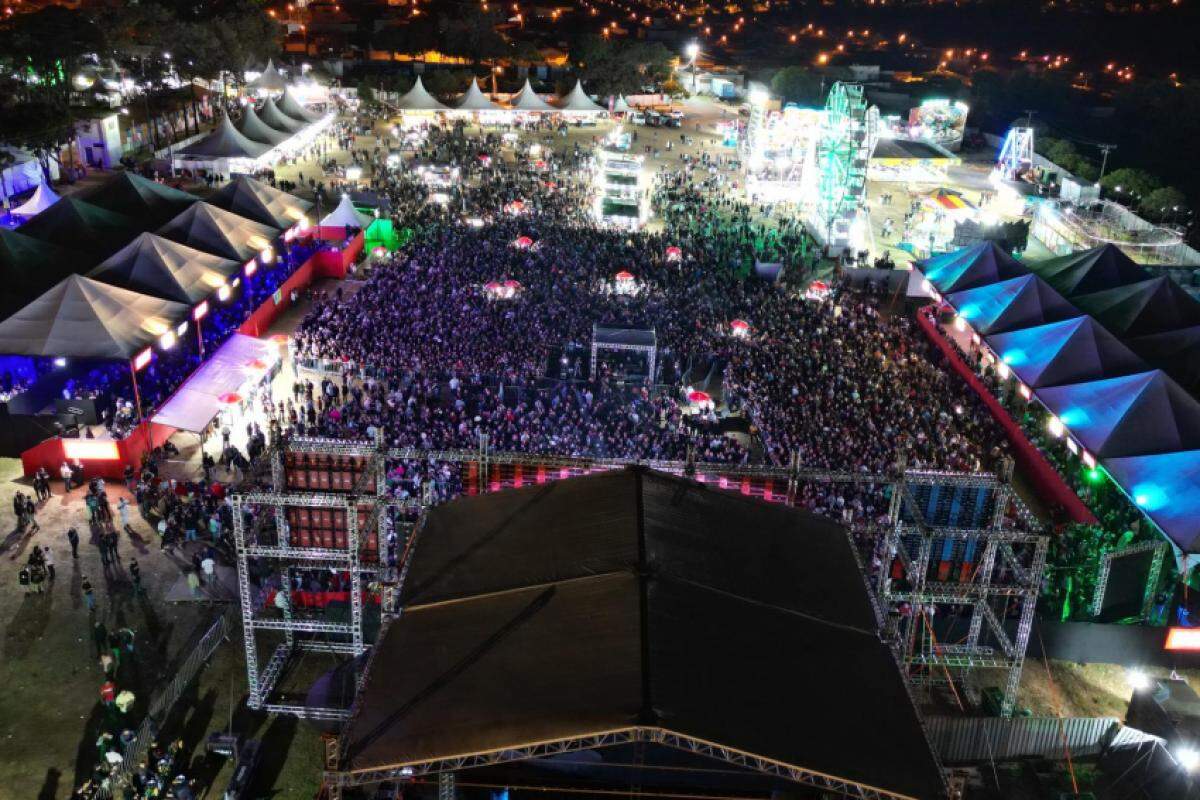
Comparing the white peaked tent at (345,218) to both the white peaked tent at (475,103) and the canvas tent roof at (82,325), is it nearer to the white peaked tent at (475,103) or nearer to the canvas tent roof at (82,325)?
the canvas tent roof at (82,325)

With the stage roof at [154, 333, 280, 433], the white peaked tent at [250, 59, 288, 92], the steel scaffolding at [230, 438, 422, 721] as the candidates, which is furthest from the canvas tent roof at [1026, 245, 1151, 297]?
the white peaked tent at [250, 59, 288, 92]

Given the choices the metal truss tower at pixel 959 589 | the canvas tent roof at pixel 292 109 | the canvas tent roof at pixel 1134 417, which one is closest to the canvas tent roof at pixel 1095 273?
the canvas tent roof at pixel 1134 417

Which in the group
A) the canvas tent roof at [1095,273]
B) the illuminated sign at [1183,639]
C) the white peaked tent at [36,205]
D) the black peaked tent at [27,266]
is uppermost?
the canvas tent roof at [1095,273]

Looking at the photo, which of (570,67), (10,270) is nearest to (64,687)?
(10,270)

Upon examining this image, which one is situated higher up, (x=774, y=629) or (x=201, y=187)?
(x=774, y=629)

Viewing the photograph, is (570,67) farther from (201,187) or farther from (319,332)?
(319,332)

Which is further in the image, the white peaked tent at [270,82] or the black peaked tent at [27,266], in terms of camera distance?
the white peaked tent at [270,82]
